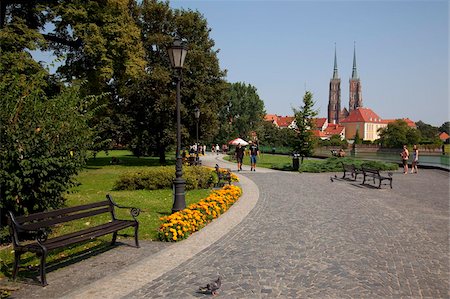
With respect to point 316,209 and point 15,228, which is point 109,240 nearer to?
point 15,228

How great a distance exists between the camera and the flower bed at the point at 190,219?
7.18m

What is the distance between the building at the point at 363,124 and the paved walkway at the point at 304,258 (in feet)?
448

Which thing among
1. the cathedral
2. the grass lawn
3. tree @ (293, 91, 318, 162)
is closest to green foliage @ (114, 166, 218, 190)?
the grass lawn

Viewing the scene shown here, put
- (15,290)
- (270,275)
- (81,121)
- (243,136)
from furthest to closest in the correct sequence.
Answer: (243,136)
(81,121)
(270,275)
(15,290)

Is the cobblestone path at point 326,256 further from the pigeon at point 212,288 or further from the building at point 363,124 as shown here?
the building at point 363,124

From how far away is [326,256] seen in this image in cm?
613

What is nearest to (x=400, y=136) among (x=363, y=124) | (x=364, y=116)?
(x=363, y=124)

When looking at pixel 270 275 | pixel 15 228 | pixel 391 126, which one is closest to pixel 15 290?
pixel 15 228

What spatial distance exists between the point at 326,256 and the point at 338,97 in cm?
17440

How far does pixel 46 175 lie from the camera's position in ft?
22.1

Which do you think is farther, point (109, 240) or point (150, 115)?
point (150, 115)

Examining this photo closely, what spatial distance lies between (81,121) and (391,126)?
9965 cm

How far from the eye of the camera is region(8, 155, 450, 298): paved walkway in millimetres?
A: 4738

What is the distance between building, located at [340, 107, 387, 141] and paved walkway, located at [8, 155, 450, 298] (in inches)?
5376
